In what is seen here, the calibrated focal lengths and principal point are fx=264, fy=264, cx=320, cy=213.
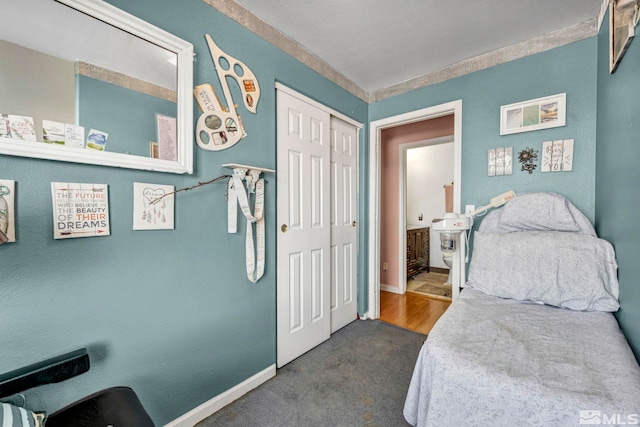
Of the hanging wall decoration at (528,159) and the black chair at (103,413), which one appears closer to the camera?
the black chair at (103,413)

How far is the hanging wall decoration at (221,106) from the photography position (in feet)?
4.91

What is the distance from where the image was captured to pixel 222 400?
161cm

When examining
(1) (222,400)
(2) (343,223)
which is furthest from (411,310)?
(1) (222,400)

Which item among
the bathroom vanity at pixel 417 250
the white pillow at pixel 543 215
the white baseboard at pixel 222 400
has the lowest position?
the white baseboard at pixel 222 400

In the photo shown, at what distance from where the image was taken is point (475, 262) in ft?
5.86

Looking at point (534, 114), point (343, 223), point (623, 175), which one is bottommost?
point (343, 223)

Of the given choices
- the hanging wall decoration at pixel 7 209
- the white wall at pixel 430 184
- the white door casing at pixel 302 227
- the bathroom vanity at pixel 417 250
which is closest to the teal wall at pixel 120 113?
the hanging wall decoration at pixel 7 209

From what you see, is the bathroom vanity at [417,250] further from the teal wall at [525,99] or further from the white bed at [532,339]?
the white bed at [532,339]

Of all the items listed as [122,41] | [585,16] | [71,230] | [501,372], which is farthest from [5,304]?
[585,16]

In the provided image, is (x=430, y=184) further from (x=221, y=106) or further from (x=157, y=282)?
(x=157, y=282)

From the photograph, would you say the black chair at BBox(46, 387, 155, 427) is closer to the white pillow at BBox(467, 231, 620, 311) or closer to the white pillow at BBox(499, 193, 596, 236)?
the white pillow at BBox(467, 231, 620, 311)

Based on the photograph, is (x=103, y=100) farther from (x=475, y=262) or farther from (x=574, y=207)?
(x=574, y=207)

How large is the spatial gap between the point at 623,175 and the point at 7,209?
101 inches

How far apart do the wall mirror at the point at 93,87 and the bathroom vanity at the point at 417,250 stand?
12.1ft
